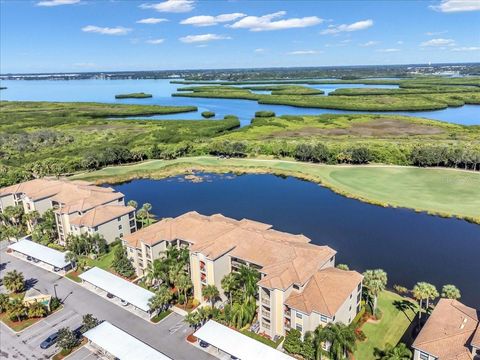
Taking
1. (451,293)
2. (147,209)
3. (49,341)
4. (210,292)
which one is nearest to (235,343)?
(210,292)

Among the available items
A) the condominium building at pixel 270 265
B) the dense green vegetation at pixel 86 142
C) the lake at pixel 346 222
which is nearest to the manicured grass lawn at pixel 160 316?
the condominium building at pixel 270 265

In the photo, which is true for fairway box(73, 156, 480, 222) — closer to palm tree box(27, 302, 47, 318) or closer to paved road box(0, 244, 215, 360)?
paved road box(0, 244, 215, 360)

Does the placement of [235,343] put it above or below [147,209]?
below

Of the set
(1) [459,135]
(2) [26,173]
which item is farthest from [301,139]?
(2) [26,173]

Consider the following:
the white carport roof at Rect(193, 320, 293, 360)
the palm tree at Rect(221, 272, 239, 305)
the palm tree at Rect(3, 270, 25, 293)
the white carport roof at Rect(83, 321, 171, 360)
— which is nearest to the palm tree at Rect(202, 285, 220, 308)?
the palm tree at Rect(221, 272, 239, 305)

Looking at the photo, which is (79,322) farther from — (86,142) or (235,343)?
(86,142)
